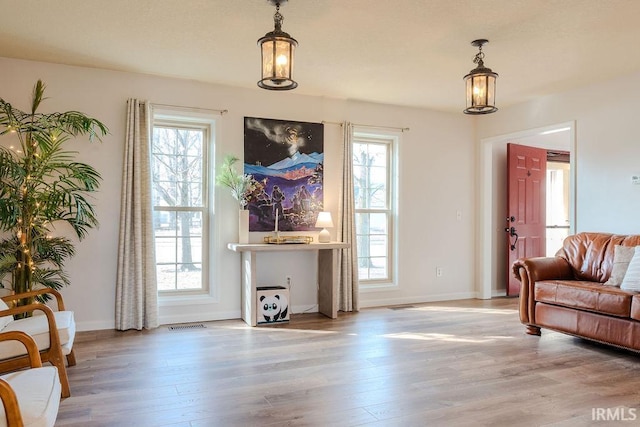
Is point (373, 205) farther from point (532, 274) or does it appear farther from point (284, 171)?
point (532, 274)

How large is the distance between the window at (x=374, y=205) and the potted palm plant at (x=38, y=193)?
2.90 m

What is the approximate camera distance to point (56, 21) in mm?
3178

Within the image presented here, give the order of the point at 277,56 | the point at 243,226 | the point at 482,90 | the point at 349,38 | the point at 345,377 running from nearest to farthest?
the point at 277,56 → the point at 345,377 → the point at 482,90 → the point at 349,38 → the point at 243,226

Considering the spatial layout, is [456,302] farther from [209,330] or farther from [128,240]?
[128,240]

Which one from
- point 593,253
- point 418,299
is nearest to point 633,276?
point 593,253

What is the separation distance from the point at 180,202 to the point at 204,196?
254mm

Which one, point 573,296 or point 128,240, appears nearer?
point 573,296

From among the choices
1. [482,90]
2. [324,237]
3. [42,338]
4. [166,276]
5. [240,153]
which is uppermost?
[482,90]

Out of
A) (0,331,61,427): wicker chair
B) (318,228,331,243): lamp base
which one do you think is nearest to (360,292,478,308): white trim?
(318,228,331,243): lamp base

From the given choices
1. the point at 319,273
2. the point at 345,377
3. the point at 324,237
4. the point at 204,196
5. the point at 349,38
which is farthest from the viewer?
the point at 319,273

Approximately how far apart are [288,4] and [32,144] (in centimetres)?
239

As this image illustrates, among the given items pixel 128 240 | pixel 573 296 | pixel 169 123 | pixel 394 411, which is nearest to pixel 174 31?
pixel 169 123

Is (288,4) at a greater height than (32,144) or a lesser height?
greater

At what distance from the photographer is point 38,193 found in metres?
3.59
